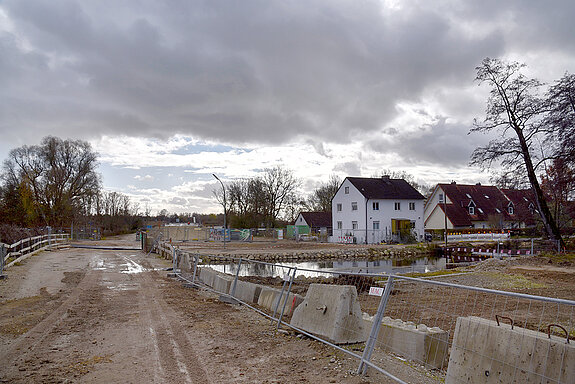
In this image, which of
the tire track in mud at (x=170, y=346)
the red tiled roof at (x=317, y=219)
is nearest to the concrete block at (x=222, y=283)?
the tire track in mud at (x=170, y=346)

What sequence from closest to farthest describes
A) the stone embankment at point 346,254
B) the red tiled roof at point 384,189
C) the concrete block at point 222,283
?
the concrete block at point 222,283 → the stone embankment at point 346,254 → the red tiled roof at point 384,189

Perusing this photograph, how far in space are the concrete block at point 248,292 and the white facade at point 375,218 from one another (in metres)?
44.1

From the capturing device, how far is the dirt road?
606cm

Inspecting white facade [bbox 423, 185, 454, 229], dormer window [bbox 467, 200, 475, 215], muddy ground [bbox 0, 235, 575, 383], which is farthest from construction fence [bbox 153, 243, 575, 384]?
dormer window [bbox 467, 200, 475, 215]

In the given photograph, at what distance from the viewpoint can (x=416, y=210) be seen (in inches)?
2399

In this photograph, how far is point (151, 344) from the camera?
7.72 metres

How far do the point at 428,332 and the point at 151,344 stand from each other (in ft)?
15.2

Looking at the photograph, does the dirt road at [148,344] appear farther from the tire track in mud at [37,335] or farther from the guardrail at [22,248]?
the guardrail at [22,248]

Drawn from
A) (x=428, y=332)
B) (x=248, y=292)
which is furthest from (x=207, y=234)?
(x=428, y=332)

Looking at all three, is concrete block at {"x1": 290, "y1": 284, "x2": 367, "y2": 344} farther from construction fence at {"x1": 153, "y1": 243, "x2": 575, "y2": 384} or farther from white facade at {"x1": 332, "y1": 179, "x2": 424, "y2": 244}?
white facade at {"x1": 332, "y1": 179, "x2": 424, "y2": 244}

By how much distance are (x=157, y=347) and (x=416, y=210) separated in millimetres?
57026

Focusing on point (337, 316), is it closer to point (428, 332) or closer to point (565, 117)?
point (428, 332)

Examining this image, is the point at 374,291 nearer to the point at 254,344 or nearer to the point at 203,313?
the point at 254,344

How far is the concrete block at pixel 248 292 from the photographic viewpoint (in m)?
11.4
